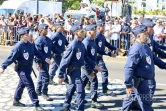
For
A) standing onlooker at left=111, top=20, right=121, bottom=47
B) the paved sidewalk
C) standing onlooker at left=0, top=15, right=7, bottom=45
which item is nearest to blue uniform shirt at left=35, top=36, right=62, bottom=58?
the paved sidewalk

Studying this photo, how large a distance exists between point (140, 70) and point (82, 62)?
175 cm

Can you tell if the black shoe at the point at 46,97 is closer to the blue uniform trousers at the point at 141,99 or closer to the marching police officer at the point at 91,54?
the marching police officer at the point at 91,54

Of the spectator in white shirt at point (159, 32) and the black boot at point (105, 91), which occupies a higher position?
the spectator in white shirt at point (159, 32)

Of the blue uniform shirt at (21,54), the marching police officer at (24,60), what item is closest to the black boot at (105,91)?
the marching police officer at (24,60)

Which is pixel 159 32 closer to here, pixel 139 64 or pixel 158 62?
pixel 158 62

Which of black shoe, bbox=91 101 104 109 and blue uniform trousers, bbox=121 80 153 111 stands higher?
blue uniform trousers, bbox=121 80 153 111

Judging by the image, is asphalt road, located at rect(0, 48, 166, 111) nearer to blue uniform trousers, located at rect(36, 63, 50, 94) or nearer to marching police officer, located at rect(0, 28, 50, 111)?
blue uniform trousers, located at rect(36, 63, 50, 94)

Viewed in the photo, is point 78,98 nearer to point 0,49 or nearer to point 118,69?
point 118,69

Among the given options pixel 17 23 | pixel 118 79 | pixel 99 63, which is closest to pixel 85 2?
pixel 17 23

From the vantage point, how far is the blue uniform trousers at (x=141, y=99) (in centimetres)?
632

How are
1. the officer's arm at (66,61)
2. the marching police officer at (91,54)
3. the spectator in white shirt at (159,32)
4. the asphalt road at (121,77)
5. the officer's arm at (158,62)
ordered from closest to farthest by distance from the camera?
the officer's arm at (158,62)
the officer's arm at (66,61)
the marching police officer at (91,54)
the asphalt road at (121,77)
the spectator in white shirt at (159,32)

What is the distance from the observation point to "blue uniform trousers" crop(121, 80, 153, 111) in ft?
20.7

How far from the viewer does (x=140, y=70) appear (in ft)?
20.9

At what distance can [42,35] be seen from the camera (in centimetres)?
926
